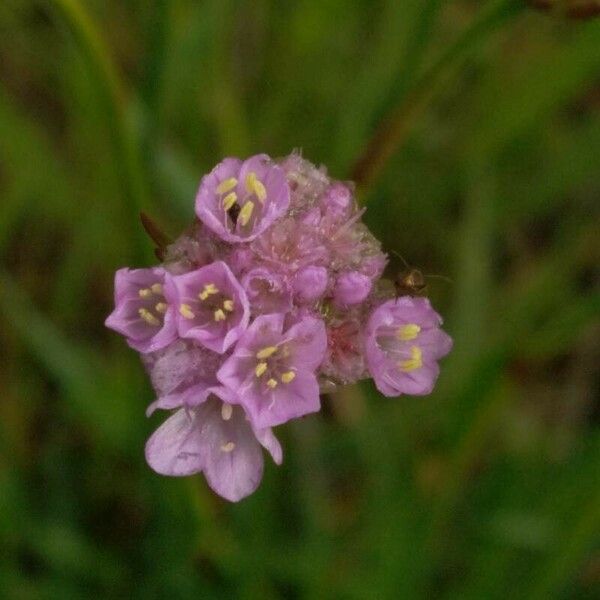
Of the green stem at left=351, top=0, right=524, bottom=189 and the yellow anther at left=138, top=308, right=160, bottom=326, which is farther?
the green stem at left=351, top=0, right=524, bottom=189

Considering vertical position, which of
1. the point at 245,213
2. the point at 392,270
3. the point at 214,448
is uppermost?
the point at 245,213

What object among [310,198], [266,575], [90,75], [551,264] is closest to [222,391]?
[310,198]

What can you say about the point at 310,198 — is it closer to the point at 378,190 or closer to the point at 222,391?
the point at 222,391

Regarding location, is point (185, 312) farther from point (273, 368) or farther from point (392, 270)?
point (392, 270)

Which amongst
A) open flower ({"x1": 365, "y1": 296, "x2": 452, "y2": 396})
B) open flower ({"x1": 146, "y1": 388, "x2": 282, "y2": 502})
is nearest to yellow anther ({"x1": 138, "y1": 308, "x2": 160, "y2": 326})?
open flower ({"x1": 146, "y1": 388, "x2": 282, "y2": 502})

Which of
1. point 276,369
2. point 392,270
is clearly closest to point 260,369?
point 276,369

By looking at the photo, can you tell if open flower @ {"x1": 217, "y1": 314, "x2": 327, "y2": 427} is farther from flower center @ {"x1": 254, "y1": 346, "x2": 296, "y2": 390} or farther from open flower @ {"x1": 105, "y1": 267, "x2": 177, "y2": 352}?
open flower @ {"x1": 105, "y1": 267, "x2": 177, "y2": 352}

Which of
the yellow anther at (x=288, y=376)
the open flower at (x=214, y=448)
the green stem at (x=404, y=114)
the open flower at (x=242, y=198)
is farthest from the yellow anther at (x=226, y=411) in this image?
the green stem at (x=404, y=114)
